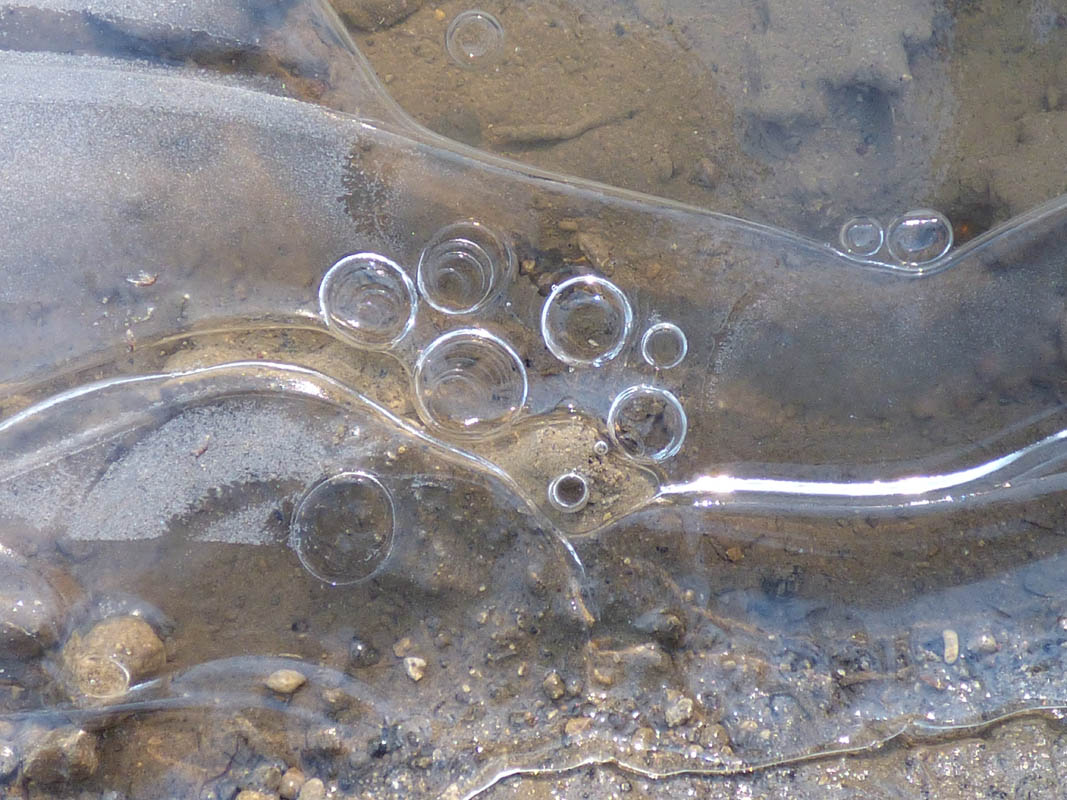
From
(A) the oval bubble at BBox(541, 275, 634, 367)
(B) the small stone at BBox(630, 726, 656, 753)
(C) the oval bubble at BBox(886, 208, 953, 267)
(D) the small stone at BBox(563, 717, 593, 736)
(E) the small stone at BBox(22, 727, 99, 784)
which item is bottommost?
(B) the small stone at BBox(630, 726, 656, 753)

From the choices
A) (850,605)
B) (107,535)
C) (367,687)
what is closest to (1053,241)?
(850,605)

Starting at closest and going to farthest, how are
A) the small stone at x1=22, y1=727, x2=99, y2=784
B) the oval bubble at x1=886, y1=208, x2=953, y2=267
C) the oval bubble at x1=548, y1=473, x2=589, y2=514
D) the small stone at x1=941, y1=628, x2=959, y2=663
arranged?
the small stone at x1=22, y1=727, x2=99, y2=784
the small stone at x1=941, y1=628, x2=959, y2=663
the oval bubble at x1=548, y1=473, x2=589, y2=514
the oval bubble at x1=886, y1=208, x2=953, y2=267

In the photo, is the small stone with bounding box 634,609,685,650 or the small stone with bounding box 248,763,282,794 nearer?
the small stone with bounding box 248,763,282,794

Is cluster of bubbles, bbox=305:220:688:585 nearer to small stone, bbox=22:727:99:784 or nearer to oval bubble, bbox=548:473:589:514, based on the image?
oval bubble, bbox=548:473:589:514

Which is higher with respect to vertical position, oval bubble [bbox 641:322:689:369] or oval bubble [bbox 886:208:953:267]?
oval bubble [bbox 886:208:953:267]

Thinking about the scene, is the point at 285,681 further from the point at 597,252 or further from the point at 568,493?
the point at 597,252

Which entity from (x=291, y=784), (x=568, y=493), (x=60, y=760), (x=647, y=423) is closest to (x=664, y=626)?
(x=568, y=493)

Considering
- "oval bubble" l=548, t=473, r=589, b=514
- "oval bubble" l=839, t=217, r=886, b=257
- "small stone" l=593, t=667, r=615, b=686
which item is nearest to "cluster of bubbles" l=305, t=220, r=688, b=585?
"oval bubble" l=548, t=473, r=589, b=514
